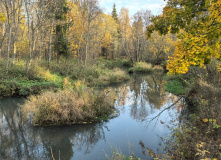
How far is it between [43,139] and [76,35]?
2074cm

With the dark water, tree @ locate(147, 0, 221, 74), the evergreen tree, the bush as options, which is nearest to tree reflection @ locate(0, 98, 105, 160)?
the dark water

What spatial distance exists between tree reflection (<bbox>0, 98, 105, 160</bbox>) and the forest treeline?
29.3 ft

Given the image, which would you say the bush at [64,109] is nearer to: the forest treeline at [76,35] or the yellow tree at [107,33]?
the forest treeline at [76,35]

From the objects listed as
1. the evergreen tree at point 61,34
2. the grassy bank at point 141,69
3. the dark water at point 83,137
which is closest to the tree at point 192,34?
the dark water at point 83,137

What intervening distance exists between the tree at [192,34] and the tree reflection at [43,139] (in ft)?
15.7

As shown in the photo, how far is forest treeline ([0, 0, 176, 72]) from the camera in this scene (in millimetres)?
18625

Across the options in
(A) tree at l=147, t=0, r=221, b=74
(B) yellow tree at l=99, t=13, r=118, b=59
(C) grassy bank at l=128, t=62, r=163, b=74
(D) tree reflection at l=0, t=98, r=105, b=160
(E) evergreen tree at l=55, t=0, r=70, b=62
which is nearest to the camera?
(A) tree at l=147, t=0, r=221, b=74

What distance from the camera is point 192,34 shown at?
536 cm

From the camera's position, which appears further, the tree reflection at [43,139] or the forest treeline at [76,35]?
the forest treeline at [76,35]

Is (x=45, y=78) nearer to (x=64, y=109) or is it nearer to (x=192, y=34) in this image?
(x=64, y=109)

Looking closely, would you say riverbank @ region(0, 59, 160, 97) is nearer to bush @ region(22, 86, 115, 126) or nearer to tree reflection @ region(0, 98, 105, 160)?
bush @ region(22, 86, 115, 126)

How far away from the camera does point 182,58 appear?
4.90 meters

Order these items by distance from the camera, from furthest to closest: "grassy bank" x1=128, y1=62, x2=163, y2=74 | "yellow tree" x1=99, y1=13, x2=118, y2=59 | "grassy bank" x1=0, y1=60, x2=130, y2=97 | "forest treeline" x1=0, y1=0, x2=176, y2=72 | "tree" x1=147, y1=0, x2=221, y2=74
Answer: "yellow tree" x1=99, y1=13, x2=118, y2=59 → "grassy bank" x1=128, y1=62, x2=163, y2=74 → "forest treeline" x1=0, y1=0, x2=176, y2=72 → "grassy bank" x1=0, y1=60, x2=130, y2=97 → "tree" x1=147, y1=0, x2=221, y2=74

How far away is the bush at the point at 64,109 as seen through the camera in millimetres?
7832
